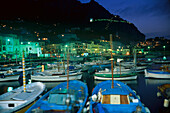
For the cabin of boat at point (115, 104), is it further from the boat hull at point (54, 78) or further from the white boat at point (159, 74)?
the white boat at point (159, 74)

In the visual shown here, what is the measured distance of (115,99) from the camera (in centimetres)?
1078

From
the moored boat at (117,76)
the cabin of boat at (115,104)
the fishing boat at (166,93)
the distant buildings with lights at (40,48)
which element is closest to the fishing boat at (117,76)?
the moored boat at (117,76)

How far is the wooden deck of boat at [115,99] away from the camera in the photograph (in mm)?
10511

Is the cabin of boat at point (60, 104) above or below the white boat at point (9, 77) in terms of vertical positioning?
above

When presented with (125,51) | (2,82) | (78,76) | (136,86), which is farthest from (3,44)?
(125,51)

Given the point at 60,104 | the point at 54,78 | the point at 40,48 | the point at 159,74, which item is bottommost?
the point at 54,78

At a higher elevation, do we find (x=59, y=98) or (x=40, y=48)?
(x=40, y=48)

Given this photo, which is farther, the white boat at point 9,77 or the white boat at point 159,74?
the white boat at point 9,77

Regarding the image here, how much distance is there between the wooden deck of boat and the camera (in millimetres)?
10511

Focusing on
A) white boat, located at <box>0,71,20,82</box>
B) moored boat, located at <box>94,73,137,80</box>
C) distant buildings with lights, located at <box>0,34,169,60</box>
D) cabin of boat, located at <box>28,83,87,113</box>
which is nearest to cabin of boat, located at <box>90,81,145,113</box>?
cabin of boat, located at <box>28,83,87,113</box>

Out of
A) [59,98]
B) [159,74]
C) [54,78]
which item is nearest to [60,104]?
[59,98]

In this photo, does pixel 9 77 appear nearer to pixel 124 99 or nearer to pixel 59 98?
pixel 59 98

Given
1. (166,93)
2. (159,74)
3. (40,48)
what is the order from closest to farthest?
(166,93) < (159,74) < (40,48)

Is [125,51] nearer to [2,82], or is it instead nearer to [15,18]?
[2,82]
